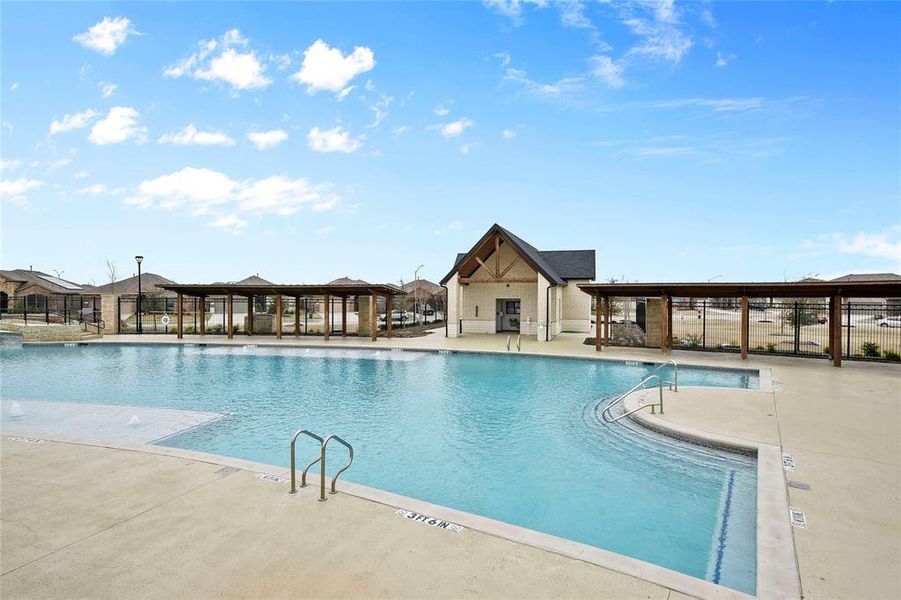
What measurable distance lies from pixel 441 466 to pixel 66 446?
17.6 ft

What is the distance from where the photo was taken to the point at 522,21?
1652cm

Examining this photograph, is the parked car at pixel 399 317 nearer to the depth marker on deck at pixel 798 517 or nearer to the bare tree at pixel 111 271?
the depth marker on deck at pixel 798 517

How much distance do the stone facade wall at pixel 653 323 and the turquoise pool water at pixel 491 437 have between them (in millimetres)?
4547

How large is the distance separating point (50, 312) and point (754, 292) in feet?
152

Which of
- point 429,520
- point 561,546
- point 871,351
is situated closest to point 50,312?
point 429,520

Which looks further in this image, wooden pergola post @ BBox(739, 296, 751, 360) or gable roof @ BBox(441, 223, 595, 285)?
gable roof @ BBox(441, 223, 595, 285)

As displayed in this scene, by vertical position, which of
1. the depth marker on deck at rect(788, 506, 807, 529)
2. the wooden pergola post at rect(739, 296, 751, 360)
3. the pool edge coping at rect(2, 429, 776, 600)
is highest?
the wooden pergola post at rect(739, 296, 751, 360)

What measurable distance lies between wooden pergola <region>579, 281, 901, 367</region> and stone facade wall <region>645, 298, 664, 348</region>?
0.72 m

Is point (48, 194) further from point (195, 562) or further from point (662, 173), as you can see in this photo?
point (662, 173)

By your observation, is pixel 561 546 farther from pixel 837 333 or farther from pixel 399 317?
pixel 399 317

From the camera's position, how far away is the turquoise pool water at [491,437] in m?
5.06

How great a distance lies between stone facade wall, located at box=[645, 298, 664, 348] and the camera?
19.6m

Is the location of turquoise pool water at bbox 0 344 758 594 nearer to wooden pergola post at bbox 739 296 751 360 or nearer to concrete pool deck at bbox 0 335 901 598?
concrete pool deck at bbox 0 335 901 598

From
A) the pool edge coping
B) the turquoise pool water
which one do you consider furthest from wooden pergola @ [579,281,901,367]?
the pool edge coping
